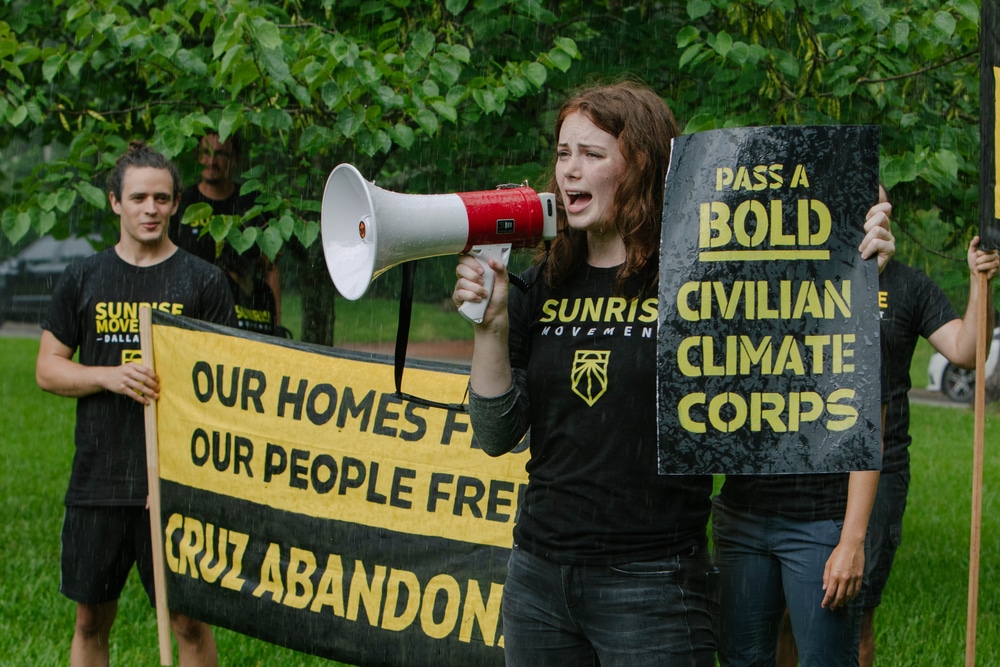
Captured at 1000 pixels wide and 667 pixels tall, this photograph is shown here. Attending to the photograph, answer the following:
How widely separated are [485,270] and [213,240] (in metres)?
3.08

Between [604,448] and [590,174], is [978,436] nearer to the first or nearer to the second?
[604,448]

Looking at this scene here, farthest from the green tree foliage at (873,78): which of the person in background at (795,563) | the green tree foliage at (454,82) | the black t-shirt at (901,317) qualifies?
the person in background at (795,563)

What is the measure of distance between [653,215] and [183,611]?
2.67 meters

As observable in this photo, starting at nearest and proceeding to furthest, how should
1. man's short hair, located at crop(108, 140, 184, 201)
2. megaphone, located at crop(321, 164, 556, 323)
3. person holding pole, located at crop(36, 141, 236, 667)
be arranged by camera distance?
megaphone, located at crop(321, 164, 556, 323)
person holding pole, located at crop(36, 141, 236, 667)
man's short hair, located at crop(108, 140, 184, 201)

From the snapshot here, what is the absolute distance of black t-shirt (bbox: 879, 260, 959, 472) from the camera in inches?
143

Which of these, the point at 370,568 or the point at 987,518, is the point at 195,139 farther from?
the point at 987,518

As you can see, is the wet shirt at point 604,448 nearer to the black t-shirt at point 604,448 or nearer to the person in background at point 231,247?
the black t-shirt at point 604,448

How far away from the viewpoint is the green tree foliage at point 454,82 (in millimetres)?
4434

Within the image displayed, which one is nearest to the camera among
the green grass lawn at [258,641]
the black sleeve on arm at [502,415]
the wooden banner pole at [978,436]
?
the black sleeve on arm at [502,415]

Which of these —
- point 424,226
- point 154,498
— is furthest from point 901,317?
point 154,498

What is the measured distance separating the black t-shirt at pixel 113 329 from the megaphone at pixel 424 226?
1.88 meters

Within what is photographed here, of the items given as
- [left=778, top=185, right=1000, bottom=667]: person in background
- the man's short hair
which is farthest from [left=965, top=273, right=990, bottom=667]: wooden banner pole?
the man's short hair

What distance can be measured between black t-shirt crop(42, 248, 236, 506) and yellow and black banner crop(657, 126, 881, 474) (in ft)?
7.68

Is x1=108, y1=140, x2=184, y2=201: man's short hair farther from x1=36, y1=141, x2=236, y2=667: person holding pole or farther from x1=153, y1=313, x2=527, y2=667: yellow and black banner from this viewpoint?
x1=153, y1=313, x2=527, y2=667: yellow and black banner
